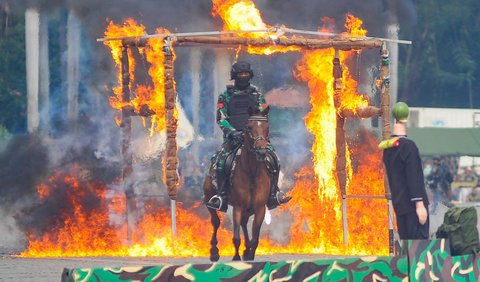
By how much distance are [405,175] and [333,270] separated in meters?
1.88

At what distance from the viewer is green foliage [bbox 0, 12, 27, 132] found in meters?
38.2

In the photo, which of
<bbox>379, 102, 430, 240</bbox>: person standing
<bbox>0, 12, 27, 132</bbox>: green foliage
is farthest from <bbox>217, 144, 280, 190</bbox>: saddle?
<bbox>0, 12, 27, 132</bbox>: green foliage

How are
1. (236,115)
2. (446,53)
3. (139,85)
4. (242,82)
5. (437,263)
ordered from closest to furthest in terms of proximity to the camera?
(437,263) → (236,115) → (242,82) → (139,85) → (446,53)

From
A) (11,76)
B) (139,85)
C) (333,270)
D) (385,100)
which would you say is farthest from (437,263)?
(11,76)

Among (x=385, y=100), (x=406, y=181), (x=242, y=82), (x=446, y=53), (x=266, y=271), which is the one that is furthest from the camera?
(x=446, y=53)

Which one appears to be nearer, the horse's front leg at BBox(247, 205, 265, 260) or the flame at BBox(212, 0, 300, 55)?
the horse's front leg at BBox(247, 205, 265, 260)

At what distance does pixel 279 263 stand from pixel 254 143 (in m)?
7.18

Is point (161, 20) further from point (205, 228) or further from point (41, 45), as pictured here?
point (41, 45)

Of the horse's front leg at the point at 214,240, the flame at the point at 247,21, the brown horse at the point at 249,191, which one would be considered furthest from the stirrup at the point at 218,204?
the flame at the point at 247,21

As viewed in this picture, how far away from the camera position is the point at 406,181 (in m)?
13.5

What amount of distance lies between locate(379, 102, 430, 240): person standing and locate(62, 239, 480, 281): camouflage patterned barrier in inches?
41.6

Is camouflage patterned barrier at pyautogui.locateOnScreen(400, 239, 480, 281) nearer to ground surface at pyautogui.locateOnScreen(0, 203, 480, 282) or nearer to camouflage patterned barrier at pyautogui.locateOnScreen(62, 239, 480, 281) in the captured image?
camouflage patterned barrier at pyautogui.locateOnScreen(62, 239, 480, 281)

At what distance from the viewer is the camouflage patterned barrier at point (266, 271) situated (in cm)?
1157

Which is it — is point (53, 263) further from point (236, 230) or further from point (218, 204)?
point (236, 230)
